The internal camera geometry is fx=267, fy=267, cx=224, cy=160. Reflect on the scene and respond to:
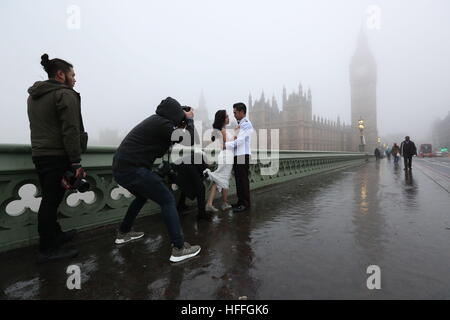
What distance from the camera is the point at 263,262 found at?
2.54 metres

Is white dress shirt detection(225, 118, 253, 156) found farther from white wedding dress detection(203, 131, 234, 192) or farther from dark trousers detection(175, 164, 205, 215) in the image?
dark trousers detection(175, 164, 205, 215)

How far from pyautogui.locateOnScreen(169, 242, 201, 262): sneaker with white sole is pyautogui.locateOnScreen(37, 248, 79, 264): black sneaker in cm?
104

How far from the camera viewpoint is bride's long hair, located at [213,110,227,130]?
4614 millimetres

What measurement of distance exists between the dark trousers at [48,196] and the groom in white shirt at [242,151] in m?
2.71

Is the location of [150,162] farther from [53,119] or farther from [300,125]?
[300,125]

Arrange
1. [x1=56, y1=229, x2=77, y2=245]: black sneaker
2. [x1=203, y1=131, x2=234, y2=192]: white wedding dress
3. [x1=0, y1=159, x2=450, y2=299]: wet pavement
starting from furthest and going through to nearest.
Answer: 1. [x1=203, y1=131, x2=234, y2=192]: white wedding dress
2. [x1=56, y1=229, x2=77, y2=245]: black sneaker
3. [x1=0, y1=159, x2=450, y2=299]: wet pavement

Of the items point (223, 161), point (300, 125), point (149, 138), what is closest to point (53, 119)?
point (149, 138)

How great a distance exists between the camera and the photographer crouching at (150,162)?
265cm

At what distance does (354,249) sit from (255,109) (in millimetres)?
83893

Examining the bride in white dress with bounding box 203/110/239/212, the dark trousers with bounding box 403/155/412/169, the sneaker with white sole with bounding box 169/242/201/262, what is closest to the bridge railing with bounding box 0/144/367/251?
the bride in white dress with bounding box 203/110/239/212

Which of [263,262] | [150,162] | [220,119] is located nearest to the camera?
[263,262]

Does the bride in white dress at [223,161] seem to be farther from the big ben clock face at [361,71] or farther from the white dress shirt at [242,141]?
the big ben clock face at [361,71]

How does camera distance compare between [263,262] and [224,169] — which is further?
[224,169]

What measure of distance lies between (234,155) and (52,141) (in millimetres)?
2907
